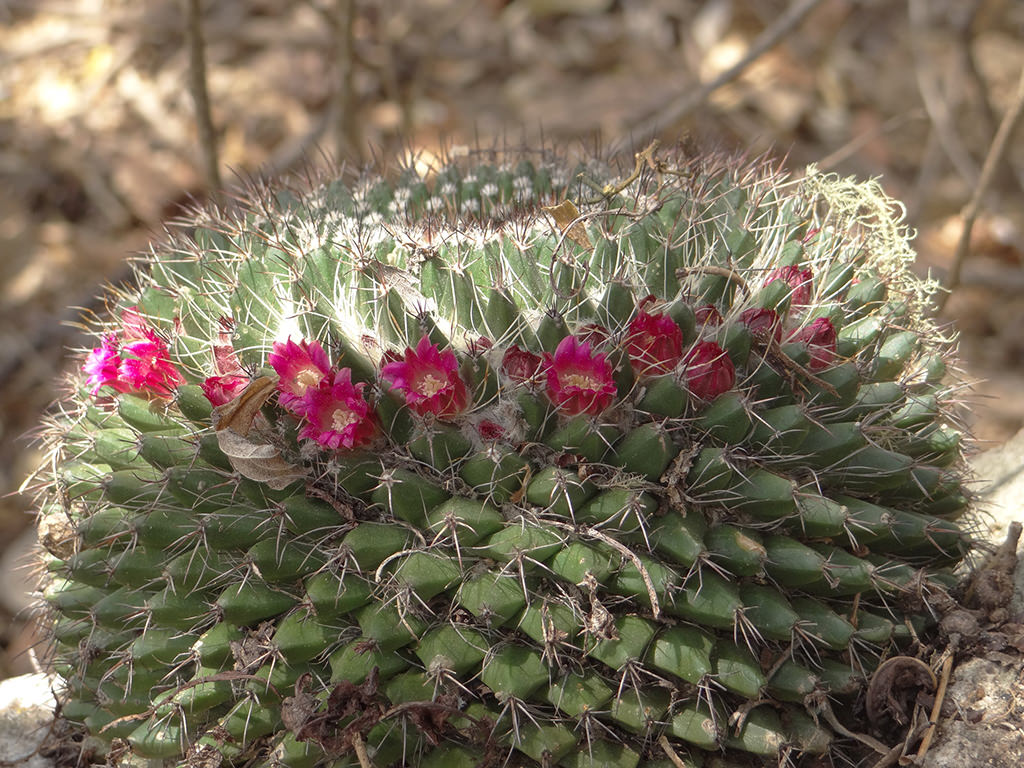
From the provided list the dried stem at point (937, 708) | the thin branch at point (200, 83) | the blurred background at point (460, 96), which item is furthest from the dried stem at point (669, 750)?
the blurred background at point (460, 96)

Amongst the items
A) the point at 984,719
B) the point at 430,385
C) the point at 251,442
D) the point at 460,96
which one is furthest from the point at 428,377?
the point at 460,96

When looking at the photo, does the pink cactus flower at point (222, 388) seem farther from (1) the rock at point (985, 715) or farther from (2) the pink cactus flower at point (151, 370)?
(1) the rock at point (985, 715)

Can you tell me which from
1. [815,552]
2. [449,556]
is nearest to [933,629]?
[815,552]

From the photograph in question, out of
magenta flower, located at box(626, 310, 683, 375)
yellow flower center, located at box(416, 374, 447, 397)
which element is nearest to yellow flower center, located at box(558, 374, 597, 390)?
magenta flower, located at box(626, 310, 683, 375)

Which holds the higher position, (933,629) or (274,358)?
(274,358)

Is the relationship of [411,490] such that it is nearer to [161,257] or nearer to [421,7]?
[161,257]

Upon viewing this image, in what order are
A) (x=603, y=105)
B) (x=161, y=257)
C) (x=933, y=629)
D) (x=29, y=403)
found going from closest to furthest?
1. (x=933, y=629)
2. (x=161, y=257)
3. (x=29, y=403)
4. (x=603, y=105)

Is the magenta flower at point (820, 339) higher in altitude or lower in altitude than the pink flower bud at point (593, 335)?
lower
